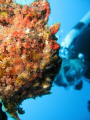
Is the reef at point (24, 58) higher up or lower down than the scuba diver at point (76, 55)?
lower down

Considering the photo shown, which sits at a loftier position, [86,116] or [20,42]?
[86,116]

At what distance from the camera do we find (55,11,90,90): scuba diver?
736cm

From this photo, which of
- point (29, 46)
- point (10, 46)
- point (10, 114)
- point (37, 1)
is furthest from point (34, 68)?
point (37, 1)

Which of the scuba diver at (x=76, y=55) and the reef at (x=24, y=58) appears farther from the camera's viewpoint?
the scuba diver at (x=76, y=55)

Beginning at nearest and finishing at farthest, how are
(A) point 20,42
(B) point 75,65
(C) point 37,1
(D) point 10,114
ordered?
1. (A) point 20,42
2. (D) point 10,114
3. (C) point 37,1
4. (B) point 75,65

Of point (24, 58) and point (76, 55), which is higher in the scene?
point (76, 55)

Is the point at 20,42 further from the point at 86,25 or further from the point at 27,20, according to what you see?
the point at 86,25

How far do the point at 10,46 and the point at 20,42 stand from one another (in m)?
0.16

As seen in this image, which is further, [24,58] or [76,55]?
[76,55]

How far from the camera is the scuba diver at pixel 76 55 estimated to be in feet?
24.1

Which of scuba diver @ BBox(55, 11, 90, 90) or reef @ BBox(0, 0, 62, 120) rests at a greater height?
scuba diver @ BBox(55, 11, 90, 90)

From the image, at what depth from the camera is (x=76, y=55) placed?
27.3 feet

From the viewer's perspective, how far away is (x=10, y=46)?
169 cm

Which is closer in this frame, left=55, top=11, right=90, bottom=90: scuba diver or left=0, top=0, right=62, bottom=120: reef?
left=0, top=0, right=62, bottom=120: reef
